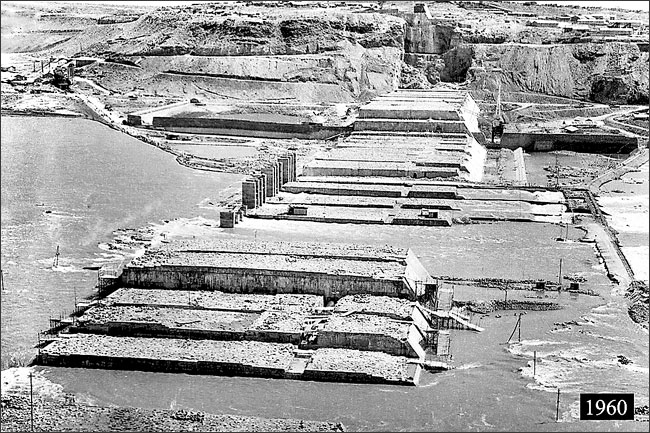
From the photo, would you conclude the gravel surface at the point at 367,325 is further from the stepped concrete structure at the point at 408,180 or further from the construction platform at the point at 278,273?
the stepped concrete structure at the point at 408,180

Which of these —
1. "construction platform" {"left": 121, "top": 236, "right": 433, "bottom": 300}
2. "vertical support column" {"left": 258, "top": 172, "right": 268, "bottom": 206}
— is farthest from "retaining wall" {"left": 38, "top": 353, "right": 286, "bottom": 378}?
"vertical support column" {"left": 258, "top": 172, "right": 268, "bottom": 206}

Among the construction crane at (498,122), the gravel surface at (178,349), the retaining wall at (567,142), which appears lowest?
the gravel surface at (178,349)

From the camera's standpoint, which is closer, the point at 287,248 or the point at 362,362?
the point at 362,362

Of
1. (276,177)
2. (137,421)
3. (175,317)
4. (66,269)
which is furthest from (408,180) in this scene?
(137,421)

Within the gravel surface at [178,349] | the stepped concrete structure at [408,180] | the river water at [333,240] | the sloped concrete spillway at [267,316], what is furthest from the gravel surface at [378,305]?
the stepped concrete structure at [408,180]

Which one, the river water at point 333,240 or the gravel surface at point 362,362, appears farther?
the gravel surface at point 362,362

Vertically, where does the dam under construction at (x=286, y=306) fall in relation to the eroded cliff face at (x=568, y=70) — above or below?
below

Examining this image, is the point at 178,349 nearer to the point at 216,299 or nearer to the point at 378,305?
the point at 216,299
